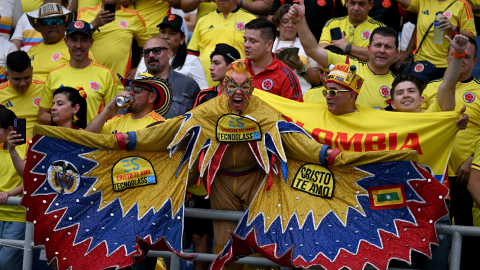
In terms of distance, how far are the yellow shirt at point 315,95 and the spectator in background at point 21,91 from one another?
3.34 meters

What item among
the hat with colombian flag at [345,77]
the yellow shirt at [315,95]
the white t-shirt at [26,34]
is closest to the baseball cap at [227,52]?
the yellow shirt at [315,95]

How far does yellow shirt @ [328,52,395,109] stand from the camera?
694cm

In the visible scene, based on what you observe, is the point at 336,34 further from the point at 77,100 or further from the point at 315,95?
the point at 77,100

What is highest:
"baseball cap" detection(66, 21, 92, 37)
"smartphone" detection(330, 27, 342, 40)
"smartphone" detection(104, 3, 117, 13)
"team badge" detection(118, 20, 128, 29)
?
"smartphone" detection(330, 27, 342, 40)

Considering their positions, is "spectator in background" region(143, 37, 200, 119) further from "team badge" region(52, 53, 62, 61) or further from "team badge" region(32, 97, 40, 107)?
"team badge" region(52, 53, 62, 61)

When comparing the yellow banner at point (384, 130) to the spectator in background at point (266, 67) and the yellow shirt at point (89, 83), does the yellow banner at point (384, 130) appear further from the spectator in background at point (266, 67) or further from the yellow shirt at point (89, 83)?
the yellow shirt at point (89, 83)

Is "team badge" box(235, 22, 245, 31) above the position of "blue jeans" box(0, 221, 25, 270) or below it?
above

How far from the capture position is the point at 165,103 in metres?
6.68

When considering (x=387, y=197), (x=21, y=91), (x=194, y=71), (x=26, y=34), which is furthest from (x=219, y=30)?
(x=387, y=197)

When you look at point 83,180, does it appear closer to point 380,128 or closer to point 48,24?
point 380,128

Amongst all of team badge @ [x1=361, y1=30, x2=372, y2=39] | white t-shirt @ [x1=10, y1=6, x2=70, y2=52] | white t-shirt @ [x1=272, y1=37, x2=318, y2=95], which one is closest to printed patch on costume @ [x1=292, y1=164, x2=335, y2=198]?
white t-shirt @ [x1=272, y1=37, x2=318, y2=95]

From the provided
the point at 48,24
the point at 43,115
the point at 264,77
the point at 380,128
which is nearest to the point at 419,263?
the point at 380,128

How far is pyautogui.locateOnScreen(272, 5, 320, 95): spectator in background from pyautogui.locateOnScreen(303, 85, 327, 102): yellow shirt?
30 cm

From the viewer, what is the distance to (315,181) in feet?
18.3
